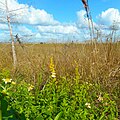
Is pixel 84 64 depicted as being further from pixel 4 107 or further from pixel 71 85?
pixel 4 107

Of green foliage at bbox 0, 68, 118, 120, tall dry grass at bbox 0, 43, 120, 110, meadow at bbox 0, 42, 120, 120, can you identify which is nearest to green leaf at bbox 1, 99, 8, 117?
meadow at bbox 0, 42, 120, 120

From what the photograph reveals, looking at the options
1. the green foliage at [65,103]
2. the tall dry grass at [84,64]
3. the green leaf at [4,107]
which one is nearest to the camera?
the green leaf at [4,107]

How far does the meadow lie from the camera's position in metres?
2.69

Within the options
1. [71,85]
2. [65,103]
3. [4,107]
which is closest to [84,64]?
[71,85]

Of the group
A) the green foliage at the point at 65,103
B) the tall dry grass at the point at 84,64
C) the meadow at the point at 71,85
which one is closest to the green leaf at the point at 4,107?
the meadow at the point at 71,85

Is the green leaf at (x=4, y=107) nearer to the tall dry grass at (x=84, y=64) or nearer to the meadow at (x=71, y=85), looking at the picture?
the meadow at (x=71, y=85)

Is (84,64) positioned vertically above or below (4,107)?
below

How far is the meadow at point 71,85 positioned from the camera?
8.82 feet

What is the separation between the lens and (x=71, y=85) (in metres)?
3.49

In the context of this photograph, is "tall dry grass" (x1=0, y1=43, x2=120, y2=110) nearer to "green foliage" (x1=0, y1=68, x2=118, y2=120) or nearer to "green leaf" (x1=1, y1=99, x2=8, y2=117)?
"green foliage" (x1=0, y1=68, x2=118, y2=120)

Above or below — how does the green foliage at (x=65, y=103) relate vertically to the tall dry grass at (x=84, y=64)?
below

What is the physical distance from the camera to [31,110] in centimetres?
268

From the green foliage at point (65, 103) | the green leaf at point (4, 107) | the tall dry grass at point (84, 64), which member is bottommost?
the green foliage at point (65, 103)

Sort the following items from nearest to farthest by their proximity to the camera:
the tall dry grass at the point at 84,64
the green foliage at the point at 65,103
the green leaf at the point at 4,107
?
1. the green leaf at the point at 4,107
2. the green foliage at the point at 65,103
3. the tall dry grass at the point at 84,64
